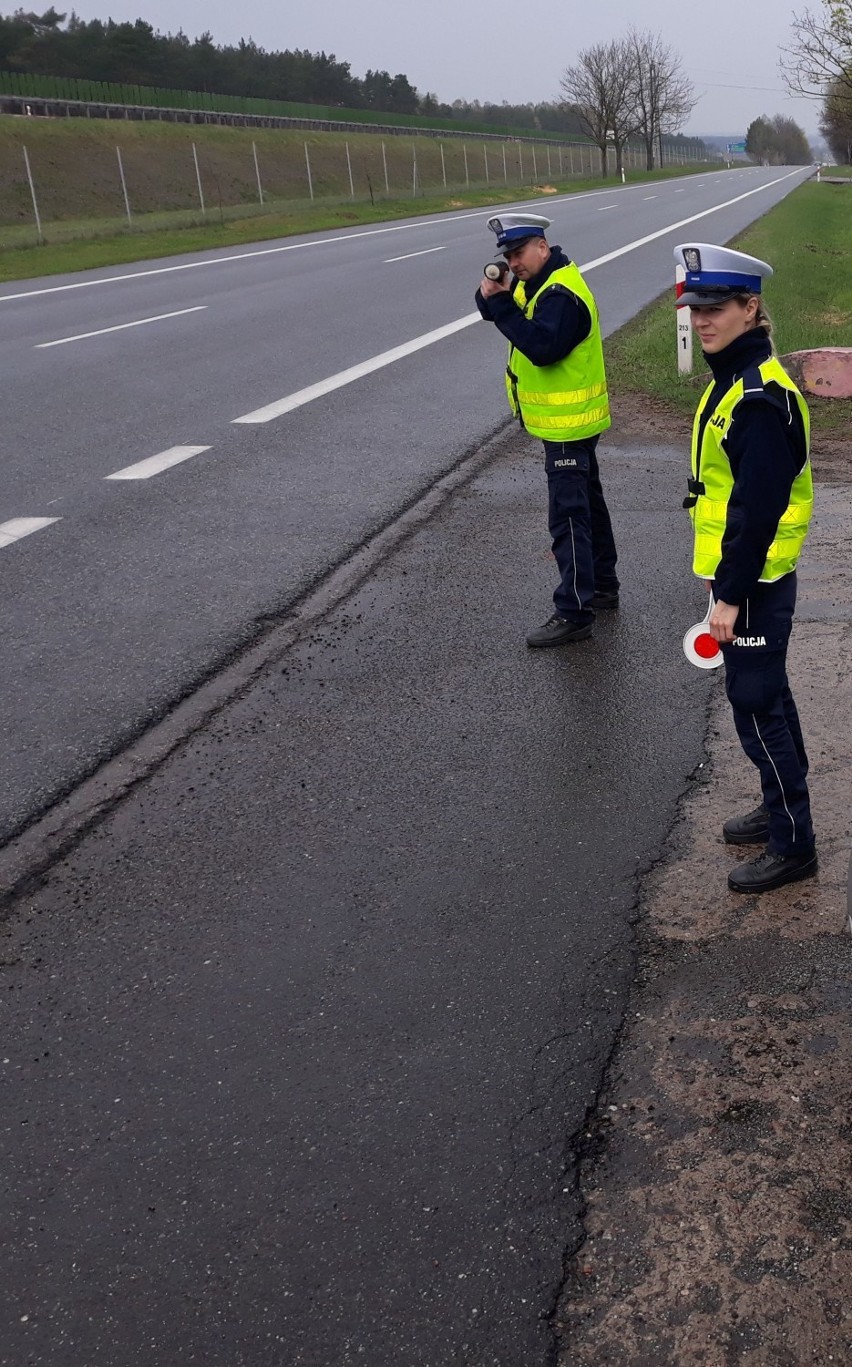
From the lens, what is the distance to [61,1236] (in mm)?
2559

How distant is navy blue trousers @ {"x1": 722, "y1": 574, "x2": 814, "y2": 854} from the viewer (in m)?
3.72

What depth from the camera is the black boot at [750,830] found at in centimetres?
398

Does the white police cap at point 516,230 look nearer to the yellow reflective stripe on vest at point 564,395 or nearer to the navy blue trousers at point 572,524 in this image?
the yellow reflective stripe on vest at point 564,395

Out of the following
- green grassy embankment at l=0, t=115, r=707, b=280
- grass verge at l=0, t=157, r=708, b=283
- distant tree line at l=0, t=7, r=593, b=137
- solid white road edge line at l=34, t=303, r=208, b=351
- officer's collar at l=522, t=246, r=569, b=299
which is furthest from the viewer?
distant tree line at l=0, t=7, r=593, b=137

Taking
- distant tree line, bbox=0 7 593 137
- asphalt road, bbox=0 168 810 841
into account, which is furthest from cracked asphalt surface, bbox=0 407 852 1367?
distant tree line, bbox=0 7 593 137

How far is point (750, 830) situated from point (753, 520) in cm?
100

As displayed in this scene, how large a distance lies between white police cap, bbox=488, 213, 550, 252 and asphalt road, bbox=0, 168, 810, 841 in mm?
1916

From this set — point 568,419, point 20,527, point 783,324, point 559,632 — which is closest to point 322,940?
point 559,632

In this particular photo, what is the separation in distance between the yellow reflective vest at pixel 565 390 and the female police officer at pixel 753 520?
1.95 meters

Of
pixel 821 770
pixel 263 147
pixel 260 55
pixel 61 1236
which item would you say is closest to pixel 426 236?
pixel 821 770

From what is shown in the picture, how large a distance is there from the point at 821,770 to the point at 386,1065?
6.80ft

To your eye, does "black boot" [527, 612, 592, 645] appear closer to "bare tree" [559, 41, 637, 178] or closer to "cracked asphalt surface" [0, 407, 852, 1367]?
"cracked asphalt surface" [0, 407, 852, 1367]

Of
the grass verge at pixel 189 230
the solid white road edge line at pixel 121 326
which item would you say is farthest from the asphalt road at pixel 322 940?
the grass verge at pixel 189 230

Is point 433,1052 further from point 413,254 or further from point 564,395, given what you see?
point 413,254
